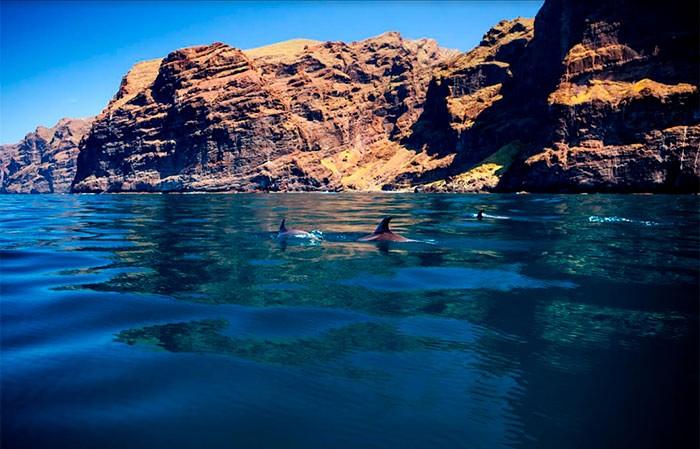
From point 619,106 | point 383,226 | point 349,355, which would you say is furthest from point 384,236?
point 619,106

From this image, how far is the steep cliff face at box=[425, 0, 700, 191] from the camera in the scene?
324 ft

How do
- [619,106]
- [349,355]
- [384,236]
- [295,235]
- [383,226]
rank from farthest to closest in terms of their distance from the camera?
[619,106], [295,235], [383,226], [384,236], [349,355]

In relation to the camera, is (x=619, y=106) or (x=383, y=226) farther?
(x=619, y=106)

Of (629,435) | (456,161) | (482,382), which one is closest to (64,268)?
(482,382)

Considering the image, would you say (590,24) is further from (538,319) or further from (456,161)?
(538,319)

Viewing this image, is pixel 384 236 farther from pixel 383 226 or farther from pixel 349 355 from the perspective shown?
pixel 349 355

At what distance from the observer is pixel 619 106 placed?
10962 cm

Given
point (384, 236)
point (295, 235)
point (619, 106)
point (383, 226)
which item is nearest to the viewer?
point (384, 236)

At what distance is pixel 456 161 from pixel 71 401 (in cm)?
18188

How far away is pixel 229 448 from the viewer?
4.72 metres

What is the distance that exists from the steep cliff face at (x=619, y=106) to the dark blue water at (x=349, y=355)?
341ft

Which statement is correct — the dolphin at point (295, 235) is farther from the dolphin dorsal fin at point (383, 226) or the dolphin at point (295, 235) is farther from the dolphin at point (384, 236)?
the dolphin dorsal fin at point (383, 226)

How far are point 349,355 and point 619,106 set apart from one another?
418 feet

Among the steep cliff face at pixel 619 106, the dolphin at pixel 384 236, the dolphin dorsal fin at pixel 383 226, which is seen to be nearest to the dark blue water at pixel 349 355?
the dolphin at pixel 384 236
